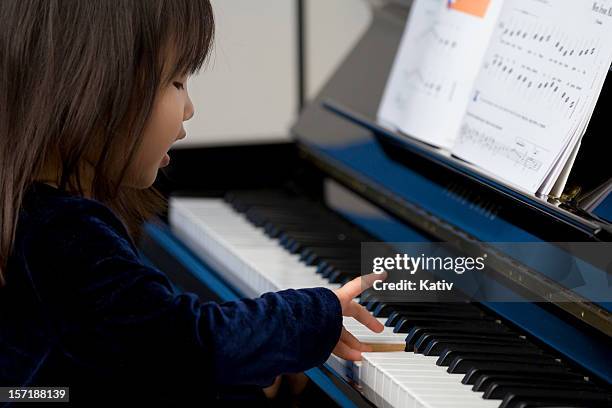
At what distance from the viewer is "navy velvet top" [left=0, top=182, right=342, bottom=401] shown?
1314 millimetres

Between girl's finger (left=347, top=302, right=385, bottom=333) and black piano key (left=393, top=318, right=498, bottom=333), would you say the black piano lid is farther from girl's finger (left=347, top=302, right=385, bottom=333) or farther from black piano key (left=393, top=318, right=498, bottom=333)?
girl's finger (left=347, top=302, right=385, bottom=333)

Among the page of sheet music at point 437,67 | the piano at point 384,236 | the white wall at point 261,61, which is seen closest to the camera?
the piano at point 384,236

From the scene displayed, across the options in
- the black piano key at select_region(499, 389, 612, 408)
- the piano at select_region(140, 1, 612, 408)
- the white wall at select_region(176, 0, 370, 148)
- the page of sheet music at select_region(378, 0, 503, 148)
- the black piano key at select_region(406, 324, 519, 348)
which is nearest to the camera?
the black piano key at select_region(499, 389, 612, 408)

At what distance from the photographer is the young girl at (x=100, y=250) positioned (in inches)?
52.0

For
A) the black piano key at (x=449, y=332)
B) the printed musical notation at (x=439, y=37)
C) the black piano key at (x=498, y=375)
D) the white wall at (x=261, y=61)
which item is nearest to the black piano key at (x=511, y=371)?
the black piano key at (x=498, y=375)

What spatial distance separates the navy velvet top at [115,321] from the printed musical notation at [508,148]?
14.6 inches

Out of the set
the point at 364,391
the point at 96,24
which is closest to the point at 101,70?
the point at 96,24

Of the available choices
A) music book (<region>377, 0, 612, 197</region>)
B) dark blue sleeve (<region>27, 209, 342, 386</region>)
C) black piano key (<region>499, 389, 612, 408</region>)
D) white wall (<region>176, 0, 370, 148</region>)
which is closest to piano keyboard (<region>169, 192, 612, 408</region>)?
black piano key (<region>499, 389, 612, 408</region>)

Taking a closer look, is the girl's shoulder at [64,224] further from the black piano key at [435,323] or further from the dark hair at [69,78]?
the black piano key at [435,323]

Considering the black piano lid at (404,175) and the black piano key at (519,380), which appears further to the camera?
the black piano lid at (404,175)

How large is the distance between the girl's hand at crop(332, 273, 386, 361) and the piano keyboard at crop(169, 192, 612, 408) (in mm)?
18

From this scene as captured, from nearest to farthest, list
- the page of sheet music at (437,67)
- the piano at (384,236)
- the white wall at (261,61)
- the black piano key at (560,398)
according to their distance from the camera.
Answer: the black piano key at (560,398), the piano at (384,236), the page of sheet music at (437,67), the white wall at (261,61)

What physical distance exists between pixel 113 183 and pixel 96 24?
9.1 inches

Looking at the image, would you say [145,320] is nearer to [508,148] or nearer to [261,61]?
[508,148]
